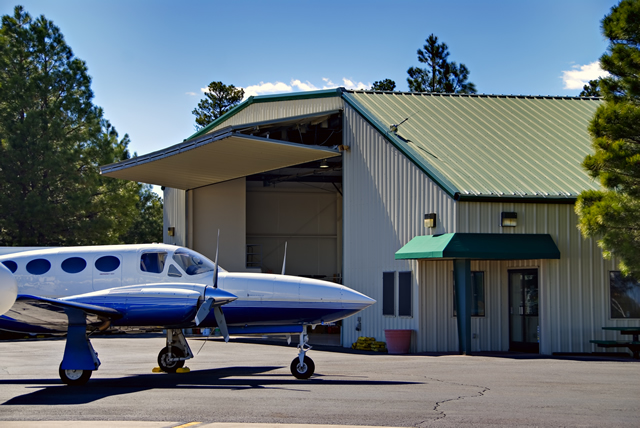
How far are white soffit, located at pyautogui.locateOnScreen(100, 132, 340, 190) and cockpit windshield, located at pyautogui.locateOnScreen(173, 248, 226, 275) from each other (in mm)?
8245

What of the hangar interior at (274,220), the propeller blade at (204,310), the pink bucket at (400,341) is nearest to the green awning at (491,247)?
the pink bucket at (400,341)

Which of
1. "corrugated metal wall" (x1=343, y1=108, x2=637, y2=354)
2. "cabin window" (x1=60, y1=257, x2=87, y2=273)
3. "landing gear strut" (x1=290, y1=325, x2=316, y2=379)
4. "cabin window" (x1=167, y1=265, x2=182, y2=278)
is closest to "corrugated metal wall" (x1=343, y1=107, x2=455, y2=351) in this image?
"corrugated metal wall" (x1=343, y1=108, x2=637, y2=354)

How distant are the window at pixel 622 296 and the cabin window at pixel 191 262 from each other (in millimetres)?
10934

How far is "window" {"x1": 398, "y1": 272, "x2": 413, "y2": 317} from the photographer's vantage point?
21641mm

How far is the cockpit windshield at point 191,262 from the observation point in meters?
15.5

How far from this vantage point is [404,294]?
21828 millimetres

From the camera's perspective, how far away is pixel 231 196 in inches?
1313

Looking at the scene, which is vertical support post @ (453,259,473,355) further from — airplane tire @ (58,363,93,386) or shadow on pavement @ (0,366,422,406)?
airplane tire @ (58,363,93,386)

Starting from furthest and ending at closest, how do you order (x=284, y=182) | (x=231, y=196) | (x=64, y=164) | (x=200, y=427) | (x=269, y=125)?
(x=64, y=164), (x=284, y=182), (x=231, y=196), (x=269, y=125), (x=200, y=427)

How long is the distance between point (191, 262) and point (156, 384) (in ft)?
8.55

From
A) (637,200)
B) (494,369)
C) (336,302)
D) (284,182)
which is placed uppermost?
(284,182)

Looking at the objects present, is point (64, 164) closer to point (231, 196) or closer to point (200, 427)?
point (231, 196)

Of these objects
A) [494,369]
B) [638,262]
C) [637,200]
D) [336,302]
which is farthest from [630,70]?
[336,302]

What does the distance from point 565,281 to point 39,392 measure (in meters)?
13.1
